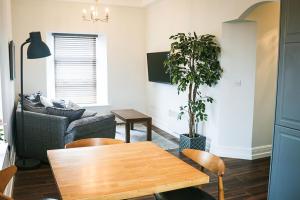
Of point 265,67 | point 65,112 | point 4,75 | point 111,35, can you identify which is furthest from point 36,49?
point 265,67

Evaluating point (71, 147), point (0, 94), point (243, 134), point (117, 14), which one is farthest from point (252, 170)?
point (117, 14)

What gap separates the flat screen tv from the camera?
5.91m

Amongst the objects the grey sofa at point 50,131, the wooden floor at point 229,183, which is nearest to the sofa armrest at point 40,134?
the grey sofa at point 50,131

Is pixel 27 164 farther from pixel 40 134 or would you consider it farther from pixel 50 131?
pixel 50 131

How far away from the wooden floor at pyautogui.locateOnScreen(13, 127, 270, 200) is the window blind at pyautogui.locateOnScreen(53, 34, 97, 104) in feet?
9.69

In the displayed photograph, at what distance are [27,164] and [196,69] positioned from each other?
279 centimetres

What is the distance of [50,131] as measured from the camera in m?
4.07

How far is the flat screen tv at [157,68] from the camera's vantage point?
5913 mm

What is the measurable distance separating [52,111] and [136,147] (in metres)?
2.20

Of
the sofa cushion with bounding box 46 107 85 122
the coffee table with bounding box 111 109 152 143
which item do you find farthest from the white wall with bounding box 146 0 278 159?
the sofa cushion with bounding box 46 107 85 122

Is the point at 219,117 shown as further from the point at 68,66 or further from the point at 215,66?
the point at 68,66

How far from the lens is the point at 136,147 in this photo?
7.97 feet

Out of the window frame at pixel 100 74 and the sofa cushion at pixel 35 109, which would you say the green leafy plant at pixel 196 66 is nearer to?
the sofa cushion at pixel 35 109

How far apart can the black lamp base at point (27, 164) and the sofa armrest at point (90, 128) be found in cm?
53
